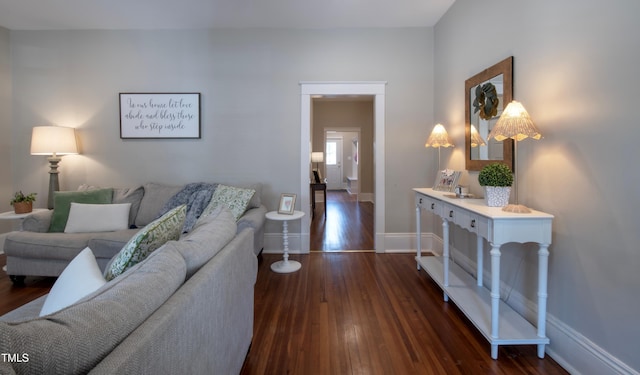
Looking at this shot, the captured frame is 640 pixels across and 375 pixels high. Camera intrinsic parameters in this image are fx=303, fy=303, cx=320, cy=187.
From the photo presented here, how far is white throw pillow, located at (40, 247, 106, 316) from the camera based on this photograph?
1003 mm

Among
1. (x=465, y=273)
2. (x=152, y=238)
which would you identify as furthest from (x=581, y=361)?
(x=152, y=238)

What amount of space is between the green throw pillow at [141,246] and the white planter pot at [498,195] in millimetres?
1891

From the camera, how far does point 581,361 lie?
161cm

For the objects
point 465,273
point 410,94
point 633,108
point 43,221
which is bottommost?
point 465,273

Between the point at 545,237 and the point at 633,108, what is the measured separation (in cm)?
73

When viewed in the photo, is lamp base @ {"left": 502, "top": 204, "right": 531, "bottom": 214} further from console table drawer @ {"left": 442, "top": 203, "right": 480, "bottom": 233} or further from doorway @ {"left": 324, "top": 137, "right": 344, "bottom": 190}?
doorway @ {"left": 324, "top": 137, "right": 344, "bottom": 190}

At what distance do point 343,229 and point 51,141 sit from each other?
3976mm

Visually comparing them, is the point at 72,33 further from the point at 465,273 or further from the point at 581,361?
the point at 581,361

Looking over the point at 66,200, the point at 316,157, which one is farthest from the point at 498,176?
the point at 316,157

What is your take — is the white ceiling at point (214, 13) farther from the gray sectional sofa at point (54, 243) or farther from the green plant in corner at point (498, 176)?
the green plant in corner at point (498, 176)

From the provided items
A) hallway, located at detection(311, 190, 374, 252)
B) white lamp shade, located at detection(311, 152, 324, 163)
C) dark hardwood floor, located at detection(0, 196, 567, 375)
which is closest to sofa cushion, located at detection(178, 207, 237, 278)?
dark hardwood floor, located at detection(0, 196, 567, 375)

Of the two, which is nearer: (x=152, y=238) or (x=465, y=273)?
(x=152, y=238)

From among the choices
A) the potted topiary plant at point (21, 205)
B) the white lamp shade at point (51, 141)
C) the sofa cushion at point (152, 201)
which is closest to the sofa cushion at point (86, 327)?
the sofa cushion at point (152, 201)

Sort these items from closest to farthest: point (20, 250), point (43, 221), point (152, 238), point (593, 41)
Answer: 1. point (152, 238)
2. point (593, 41)
3. point (20, 250)
4. point (43, 221)
